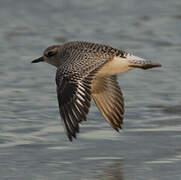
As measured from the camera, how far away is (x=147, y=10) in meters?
14.4

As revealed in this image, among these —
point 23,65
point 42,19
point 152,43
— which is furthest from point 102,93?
point 42,19

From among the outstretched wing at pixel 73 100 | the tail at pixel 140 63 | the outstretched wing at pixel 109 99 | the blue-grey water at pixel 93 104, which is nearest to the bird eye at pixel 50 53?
the blue-grey water at pixel 93 104

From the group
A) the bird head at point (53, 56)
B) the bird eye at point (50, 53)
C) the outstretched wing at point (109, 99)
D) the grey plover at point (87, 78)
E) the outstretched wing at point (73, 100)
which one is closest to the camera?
the outstretched wing at point (73, 100)

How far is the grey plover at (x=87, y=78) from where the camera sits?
279 inches

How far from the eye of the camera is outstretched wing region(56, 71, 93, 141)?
6977 millimetres

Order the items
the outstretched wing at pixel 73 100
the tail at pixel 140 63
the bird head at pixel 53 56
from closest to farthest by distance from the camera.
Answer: the outstretched wing at pixel 73 100 < the tail at pixel 140 63 < the bird head at pixel 53 56

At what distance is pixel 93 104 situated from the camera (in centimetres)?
938

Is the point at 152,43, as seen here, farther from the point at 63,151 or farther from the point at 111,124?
the point at 63,151

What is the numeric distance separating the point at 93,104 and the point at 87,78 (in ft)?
6.53

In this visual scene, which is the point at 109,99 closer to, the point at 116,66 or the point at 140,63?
the point at 116,66

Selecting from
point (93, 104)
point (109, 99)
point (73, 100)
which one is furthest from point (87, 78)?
point (93, 104)

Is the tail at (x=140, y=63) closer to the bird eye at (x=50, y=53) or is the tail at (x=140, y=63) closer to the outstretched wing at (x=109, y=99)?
the outstretched wing at (x=109, y=99)

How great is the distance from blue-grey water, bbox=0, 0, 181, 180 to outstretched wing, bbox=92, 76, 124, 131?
0.14 metres

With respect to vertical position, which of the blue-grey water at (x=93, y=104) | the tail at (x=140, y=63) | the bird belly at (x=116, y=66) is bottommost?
the blue-grey water at (x=93, y=104)
